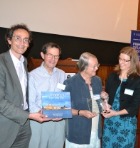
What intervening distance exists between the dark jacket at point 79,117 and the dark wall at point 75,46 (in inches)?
59.4

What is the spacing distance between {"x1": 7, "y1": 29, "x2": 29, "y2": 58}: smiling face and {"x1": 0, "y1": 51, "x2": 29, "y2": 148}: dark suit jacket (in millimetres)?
93

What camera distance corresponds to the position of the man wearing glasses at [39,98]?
260 centimetres

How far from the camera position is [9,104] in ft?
6.95

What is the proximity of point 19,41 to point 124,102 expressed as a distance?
1.43m

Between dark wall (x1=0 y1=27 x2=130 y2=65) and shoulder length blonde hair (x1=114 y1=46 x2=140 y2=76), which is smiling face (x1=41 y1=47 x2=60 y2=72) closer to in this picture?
shoulder length blonde hair (x1=114 y1=46 x2=140 y2=76)

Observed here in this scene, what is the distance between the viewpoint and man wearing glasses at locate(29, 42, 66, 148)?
260cm

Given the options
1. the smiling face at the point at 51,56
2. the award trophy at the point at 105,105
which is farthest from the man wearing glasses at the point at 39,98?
the award trophy at the point at 105,105

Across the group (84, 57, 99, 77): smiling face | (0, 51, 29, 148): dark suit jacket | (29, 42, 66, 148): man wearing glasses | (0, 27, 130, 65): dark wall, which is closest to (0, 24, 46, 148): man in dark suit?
(0, 51, 29, 148): dark suit jacket

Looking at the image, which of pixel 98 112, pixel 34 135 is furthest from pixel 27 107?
pixel 98 112

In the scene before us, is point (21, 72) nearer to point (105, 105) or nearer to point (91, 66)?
point (91, 66)

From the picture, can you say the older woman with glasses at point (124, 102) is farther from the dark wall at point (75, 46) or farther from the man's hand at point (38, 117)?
the dark wall at point (75, 46)

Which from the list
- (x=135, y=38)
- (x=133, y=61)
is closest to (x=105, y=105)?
(x=133, y=61)

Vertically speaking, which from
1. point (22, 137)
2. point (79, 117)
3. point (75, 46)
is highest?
point (75, 46)

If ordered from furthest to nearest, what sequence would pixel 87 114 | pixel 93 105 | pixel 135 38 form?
1. pixel 135 38
2. pixel 93 105
3. pixel 87 114
